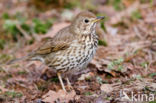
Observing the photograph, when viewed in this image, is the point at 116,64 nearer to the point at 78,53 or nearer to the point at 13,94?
the point at 78,53

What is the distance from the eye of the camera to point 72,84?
5.56m

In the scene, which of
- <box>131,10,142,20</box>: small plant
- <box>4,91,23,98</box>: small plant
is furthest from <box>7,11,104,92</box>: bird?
<box>131,10,142,20</box>: small plant

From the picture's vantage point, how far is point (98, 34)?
21.3 feet

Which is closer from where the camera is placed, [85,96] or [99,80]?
[85,96]

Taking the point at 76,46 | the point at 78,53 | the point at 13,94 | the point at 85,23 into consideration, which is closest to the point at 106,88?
the point at 78,53

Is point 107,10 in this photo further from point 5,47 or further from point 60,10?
point 5,47

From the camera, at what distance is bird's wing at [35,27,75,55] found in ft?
17.2

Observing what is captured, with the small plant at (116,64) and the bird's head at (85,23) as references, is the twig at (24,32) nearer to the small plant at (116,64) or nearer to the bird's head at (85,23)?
the bird's head at (85,23)

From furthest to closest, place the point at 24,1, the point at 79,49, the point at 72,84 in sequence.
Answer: the point at 24,1
the point at 72,84
the point at 79,49

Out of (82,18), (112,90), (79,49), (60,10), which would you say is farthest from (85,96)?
(60,10)

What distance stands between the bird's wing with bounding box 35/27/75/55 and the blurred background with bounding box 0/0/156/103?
59 cm

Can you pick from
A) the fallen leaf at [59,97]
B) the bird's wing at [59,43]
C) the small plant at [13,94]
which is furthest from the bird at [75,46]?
the small plant at [13,94]

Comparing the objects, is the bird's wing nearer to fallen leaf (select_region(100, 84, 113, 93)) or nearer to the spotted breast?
the spotted breast

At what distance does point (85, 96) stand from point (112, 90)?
43 cm
